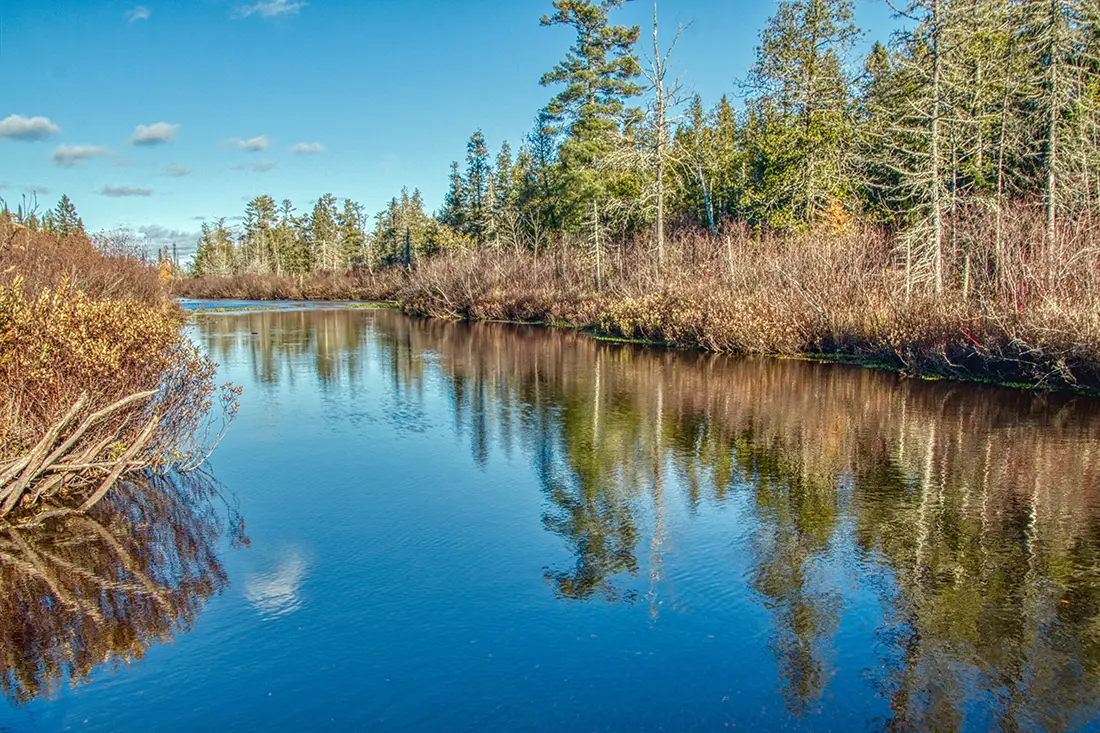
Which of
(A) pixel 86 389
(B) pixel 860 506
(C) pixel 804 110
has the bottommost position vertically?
(B) pixel 860 506

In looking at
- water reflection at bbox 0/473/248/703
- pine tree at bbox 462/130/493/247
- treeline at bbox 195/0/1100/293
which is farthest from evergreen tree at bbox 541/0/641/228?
water reflection at bbox 0/473/248/703

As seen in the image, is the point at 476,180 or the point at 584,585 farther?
the point at 476,180

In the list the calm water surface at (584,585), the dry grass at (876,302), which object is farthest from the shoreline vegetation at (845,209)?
the calm water surface at (584,585)

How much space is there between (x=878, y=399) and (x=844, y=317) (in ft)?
21.5

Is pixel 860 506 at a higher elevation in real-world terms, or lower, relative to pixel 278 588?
higher

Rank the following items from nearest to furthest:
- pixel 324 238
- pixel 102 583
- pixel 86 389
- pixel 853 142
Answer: pixel 102 583
pixel 86 389
pixel 853 142
pixel 324 238

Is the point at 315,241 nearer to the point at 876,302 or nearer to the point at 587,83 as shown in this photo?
the point at 587,83

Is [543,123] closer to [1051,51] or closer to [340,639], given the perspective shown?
[1051,51]

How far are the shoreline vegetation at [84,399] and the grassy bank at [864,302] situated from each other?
1528 centimetres

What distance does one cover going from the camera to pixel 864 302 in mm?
22016

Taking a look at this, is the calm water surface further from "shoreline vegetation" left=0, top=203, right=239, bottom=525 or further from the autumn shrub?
the autumn shrub

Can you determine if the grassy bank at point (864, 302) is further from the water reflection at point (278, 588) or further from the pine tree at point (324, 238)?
the pine tree at point (324, 238)

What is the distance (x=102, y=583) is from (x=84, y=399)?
1.83 m

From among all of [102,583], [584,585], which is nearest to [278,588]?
[102,583]
